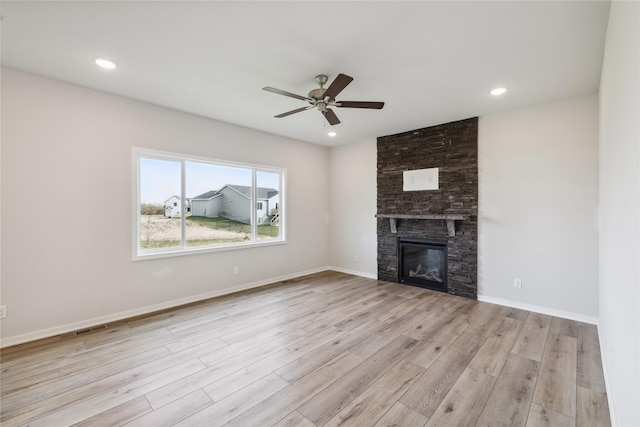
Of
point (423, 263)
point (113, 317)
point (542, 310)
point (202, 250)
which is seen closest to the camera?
point (113, 317)

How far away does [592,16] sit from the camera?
73.3 inches

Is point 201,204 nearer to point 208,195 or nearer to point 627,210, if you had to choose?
point 208,195

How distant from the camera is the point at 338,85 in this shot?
2.27m

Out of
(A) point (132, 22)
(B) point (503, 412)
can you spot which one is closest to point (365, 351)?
(B) point (503, 412)

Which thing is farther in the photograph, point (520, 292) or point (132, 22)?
point (520, 292)

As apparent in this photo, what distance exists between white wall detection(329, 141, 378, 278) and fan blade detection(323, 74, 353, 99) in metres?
2.79

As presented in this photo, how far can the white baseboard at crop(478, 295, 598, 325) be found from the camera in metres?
3.10

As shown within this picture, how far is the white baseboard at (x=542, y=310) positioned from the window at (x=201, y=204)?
3.42m

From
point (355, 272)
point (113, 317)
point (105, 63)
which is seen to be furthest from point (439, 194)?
point (113, 317)

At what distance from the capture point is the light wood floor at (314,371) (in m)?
1.73

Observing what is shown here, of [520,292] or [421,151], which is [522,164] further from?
[520,292]

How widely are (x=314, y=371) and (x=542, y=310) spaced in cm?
310

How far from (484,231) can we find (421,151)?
1567mm

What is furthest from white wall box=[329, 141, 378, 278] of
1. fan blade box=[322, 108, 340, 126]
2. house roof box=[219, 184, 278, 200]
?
fan blade box=[322, 108, 340, 126]
